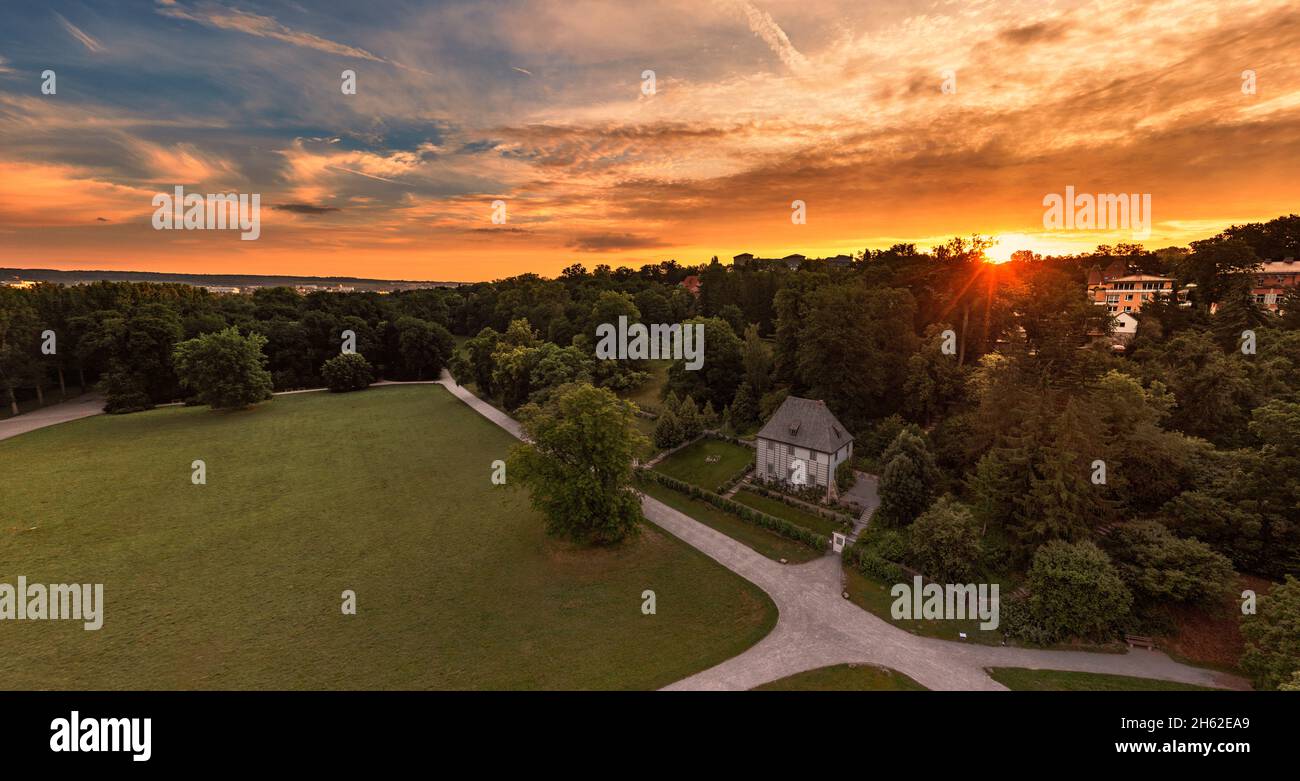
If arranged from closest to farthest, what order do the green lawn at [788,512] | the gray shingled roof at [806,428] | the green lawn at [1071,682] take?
the green lawn at [1071,682] → the green lawn at [788,512] → the gray shingled roof at [806,428]

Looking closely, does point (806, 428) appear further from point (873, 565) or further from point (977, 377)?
point (977, 377)

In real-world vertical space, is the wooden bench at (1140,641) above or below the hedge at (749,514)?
below

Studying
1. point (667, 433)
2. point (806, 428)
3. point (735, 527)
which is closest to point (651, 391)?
point (667, 433)

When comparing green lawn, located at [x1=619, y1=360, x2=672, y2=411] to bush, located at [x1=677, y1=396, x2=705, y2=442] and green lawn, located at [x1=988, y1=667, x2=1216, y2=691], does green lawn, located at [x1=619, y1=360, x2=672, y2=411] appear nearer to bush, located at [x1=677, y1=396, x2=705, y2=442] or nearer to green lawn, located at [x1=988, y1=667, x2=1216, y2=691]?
bush, located at [x1=677, y1=396, x2=705, y2=442]

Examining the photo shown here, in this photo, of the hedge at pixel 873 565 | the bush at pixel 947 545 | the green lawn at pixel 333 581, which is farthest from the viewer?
the hedge at pixel 873 565

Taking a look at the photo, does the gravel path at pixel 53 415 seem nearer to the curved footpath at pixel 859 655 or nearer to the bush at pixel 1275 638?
the curved footpath at pixel 859 655

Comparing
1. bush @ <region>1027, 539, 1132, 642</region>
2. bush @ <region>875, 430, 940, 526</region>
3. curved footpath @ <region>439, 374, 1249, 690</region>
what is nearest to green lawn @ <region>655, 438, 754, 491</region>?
bush @ <region>875, 430, 940, 526</region>

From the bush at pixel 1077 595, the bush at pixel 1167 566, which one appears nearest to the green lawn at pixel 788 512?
the bush at pixel 1077 595
